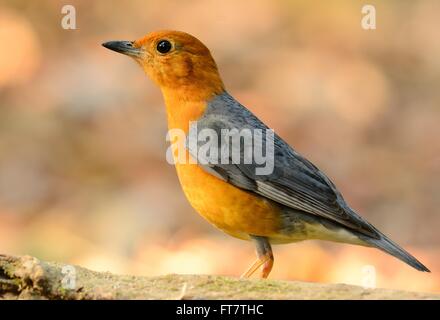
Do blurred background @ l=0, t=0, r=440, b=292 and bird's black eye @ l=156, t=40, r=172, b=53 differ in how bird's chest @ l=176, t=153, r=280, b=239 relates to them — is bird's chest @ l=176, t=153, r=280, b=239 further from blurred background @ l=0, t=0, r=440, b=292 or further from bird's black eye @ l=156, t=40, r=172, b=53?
blurred background @ l=0, t=0, r=440, b=292

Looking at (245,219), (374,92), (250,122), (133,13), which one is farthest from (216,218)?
(133,13)

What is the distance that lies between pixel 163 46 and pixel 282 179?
126 cm

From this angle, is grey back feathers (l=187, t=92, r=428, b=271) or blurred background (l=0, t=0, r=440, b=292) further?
blurred background (l=0, t=0, r=440, b=292)

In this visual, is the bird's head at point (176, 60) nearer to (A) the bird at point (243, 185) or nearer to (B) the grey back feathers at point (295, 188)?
(A) the bird at point (243, 185)

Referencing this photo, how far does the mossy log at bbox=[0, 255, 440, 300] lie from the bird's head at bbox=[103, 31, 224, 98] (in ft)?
5.54

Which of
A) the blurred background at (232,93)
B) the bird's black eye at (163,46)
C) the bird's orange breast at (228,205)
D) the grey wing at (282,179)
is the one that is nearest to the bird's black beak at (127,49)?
the bird's black eye at (163,46)

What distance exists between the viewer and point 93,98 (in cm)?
1271

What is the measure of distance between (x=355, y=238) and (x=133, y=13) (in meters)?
8.54

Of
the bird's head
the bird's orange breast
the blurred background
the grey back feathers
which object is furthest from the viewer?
the blurred background

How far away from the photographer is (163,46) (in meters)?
6.57

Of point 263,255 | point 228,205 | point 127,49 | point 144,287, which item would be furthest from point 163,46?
point 144,287

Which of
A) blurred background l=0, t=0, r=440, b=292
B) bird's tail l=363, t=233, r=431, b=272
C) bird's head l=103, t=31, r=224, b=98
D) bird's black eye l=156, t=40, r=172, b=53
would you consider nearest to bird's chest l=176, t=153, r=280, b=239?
bird's tail l=363, t=233, r=431, b=272

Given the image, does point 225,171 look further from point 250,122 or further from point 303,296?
point 303,296

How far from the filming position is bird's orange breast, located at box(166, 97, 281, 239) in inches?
233
